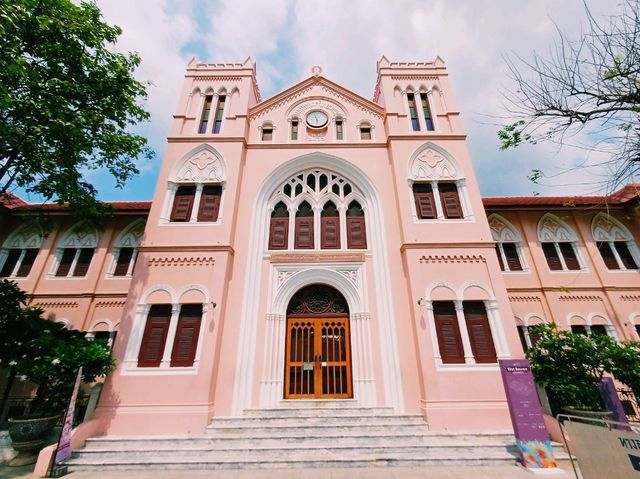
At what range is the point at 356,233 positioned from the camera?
1049 centimetres

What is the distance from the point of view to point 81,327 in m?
10.6

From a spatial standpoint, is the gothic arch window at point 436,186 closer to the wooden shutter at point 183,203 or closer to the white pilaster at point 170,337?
the wooden shutter at point 183,203

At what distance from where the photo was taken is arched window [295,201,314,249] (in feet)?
33.9

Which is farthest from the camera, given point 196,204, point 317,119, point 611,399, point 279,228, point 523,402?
point 317,119

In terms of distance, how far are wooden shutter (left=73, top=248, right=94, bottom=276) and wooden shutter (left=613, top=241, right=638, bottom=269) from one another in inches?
905

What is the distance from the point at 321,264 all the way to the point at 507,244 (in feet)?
29.0

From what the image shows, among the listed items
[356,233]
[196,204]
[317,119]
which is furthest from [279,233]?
[317,119]

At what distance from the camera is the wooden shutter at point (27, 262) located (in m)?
11.6

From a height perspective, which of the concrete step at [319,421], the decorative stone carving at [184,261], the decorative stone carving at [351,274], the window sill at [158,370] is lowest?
the concrete step at [319,421]

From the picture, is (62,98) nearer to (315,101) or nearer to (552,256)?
(315,101)

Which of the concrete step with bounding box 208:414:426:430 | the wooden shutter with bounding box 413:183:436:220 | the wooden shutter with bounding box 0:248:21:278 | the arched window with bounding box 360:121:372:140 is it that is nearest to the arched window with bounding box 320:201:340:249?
the wooden shutter with bounding box 413:183:436:220

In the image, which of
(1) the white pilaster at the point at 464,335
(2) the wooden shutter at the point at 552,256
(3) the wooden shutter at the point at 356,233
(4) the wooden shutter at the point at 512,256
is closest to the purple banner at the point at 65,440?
(3) the wooden shutter at the point at 356,233

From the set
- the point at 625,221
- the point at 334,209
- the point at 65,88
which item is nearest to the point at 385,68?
the point at 334,209

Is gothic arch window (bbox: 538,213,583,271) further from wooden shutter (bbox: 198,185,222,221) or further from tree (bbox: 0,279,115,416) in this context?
tree (bbox: 0,279,115,416)
